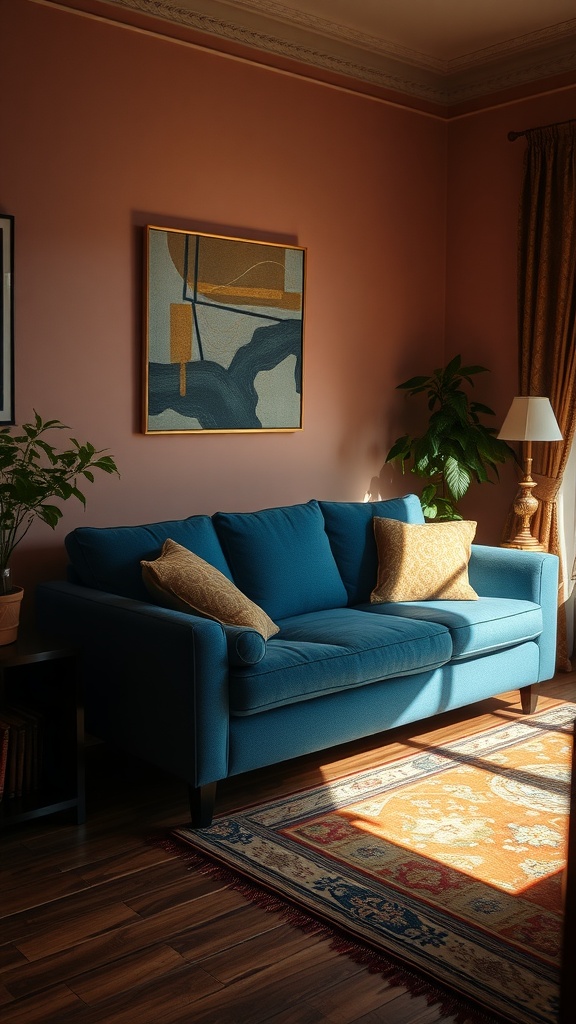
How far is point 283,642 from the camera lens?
365 cm

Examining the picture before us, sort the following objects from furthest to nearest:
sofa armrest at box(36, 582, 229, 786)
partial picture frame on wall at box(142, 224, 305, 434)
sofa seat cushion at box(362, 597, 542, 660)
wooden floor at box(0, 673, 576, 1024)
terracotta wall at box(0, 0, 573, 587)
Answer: partial picture frame on wall at box(142, 224, 305, 434), sofa seat cushion at box(362, 597, 542, 660), terracotta wall at box(0, 0, 573, 587), sofa armrest at box(36, 582, 229, 786), wooden floor at box(0, 673, 576, 1024)

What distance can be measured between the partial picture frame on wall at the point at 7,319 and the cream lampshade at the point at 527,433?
2427mm

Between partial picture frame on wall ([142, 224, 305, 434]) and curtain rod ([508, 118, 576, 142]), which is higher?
curtain rod ([508, 118, 576, 142])

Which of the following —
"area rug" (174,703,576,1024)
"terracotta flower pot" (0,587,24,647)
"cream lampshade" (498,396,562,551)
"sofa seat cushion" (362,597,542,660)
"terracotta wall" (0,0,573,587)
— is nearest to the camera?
"area rug" (174,703,576,1024)

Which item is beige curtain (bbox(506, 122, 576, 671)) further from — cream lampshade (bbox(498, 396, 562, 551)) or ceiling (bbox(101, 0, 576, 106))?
ceiling (bbox(101, 0, 576, 106))

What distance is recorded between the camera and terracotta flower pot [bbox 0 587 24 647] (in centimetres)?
324

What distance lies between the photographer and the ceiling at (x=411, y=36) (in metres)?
4.51

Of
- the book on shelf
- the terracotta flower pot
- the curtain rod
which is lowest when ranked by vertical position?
the book on shelf

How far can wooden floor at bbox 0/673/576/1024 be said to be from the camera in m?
2.27

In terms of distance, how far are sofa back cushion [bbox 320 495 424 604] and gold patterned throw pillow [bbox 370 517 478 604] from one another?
6cm

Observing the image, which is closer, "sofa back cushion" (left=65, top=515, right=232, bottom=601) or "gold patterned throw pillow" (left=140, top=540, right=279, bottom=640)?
"gold patterned throw pillow" (left=140, top=540, right=279, bottom=640)

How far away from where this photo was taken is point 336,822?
129 inches

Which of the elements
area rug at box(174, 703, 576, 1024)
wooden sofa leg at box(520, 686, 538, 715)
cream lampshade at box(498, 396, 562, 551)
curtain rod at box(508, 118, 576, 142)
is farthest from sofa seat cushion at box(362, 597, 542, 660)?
curtain rod at box(508, 118, 576, 142)

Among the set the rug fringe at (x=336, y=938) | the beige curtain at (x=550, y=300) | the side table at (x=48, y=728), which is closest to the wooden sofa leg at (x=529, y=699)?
the beige curtain at (x=550, y=300)
